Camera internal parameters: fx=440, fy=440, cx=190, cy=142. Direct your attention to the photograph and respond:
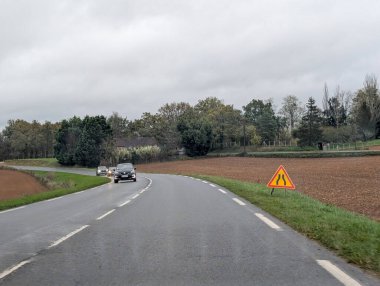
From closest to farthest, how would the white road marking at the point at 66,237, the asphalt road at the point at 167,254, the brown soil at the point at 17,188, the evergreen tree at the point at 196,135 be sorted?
the asphalt road at the point at 167,254, the white road marking at the point at 66,237, the brown soil at the point at 17,188, the evergreen tree at the point at 196,135

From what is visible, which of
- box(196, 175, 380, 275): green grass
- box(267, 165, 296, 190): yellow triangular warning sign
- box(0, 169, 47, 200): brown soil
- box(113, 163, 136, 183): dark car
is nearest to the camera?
box(196, 175, 380, 275): green grass

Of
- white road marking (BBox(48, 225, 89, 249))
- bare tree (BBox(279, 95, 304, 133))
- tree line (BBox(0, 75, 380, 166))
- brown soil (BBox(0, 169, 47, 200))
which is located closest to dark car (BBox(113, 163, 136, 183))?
brown soil (BBox(0, 169, 47, 200))

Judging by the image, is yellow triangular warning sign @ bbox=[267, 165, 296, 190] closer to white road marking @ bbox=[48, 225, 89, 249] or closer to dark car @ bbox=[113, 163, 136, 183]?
white road marking @ bbox=[48, 225, 89, 249]

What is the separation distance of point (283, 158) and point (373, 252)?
234 feet

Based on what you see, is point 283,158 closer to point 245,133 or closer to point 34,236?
point 245,133

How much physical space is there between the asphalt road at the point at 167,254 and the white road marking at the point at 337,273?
1 cm

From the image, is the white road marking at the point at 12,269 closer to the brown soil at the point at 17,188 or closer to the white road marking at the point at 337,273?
the white road marking at the point at 337,273

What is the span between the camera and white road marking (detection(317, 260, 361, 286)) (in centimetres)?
531

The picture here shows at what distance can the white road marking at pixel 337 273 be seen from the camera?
5.31 meters

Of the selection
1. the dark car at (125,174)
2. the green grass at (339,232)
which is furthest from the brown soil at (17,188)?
the green grass at (339,232)

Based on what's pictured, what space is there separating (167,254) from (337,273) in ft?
8.76

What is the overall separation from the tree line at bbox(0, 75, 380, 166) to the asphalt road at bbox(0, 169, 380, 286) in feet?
263

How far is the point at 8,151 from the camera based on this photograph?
14188 centimetres

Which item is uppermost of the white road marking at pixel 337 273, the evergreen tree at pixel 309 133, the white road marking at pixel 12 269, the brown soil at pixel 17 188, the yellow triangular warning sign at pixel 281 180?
the evergreen tree at pixel 309 133
